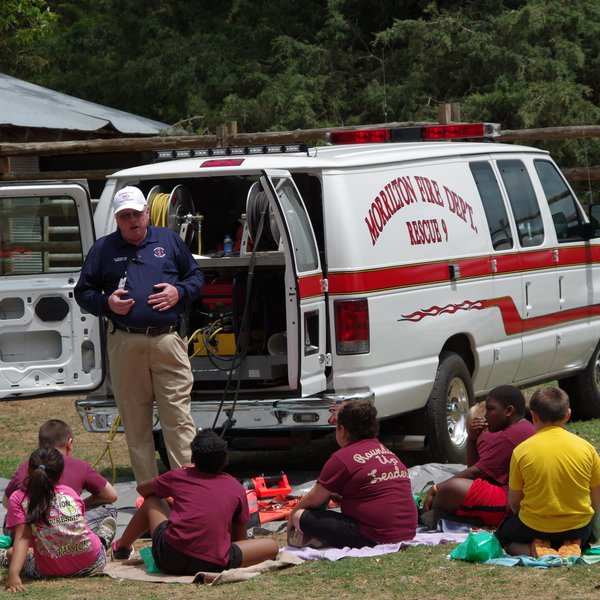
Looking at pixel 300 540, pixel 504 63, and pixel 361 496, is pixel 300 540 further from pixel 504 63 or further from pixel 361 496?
pixel 504 63

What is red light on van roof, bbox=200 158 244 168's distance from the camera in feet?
27.6

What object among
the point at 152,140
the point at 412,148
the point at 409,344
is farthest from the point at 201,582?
the point at 152,140

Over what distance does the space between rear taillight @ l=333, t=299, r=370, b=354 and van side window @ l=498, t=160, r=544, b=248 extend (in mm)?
2119

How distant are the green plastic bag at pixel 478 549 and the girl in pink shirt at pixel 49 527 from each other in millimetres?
1846

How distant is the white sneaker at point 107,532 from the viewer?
7020 mm

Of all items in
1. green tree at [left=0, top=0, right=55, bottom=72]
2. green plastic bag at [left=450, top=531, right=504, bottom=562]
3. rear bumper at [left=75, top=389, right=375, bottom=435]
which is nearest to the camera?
green plastic bag at [left=450, top=531, right=504, bottom=562]

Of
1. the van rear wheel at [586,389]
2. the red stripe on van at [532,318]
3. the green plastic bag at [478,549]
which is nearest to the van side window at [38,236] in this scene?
the red stripe on van at [532,318]

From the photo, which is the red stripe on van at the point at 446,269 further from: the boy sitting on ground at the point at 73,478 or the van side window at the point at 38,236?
the boy sitting on ground at the point at 73,478

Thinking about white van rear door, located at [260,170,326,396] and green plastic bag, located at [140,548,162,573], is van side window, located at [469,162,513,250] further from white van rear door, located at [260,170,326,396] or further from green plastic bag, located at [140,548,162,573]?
green plastic bag, located at [140,548,162,573]

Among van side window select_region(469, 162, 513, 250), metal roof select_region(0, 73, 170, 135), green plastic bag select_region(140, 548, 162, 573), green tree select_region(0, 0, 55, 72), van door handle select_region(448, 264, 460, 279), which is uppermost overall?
green tree select_region(0, 0, 55, 72)

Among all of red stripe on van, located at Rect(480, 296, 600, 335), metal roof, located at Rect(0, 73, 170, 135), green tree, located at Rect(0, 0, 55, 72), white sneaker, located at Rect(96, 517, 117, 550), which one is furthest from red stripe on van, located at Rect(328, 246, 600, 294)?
metal roof, located at Rect(0, 73, 170, 135)

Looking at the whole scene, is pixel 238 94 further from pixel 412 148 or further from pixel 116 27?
pixel 412 148

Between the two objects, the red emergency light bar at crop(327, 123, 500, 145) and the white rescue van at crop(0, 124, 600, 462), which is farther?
the red emergency light bar at crop(327, 123, 500, 145)

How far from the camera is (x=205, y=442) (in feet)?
21.1
